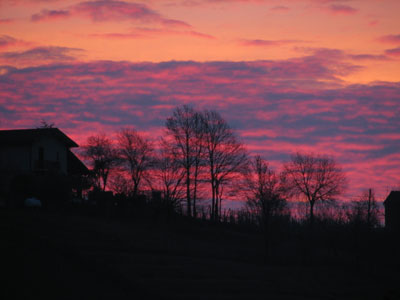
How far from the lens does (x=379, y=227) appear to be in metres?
49.8

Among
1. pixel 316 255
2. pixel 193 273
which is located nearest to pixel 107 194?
pixel 316 255

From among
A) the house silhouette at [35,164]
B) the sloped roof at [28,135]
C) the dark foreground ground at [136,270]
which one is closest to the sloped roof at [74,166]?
the house silhouette at [35,164]

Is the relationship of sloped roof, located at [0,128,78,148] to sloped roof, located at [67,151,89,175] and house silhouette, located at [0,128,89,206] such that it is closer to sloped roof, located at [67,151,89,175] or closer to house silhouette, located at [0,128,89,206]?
house silhouette, located at [0,128,89,206]

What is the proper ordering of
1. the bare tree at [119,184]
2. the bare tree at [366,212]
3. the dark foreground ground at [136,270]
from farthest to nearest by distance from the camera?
the bare tree at [119,184] < the bare tree at [366,212] < the dark foreground ground at [136,270]

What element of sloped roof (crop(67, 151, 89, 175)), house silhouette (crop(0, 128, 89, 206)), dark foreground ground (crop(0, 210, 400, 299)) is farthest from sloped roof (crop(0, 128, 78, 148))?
dark foreground ground (crop(0, 210, 400, 299))

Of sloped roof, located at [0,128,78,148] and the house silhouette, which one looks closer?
the house silhouette

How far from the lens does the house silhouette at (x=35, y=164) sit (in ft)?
164

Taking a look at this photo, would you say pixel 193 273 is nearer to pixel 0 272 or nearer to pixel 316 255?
pixel 0 272

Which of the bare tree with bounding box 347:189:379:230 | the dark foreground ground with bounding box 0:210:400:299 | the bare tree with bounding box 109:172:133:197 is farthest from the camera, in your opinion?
the bare tree with bounding box 109:172:133:197

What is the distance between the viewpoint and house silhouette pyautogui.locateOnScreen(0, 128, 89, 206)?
4988 centimetres

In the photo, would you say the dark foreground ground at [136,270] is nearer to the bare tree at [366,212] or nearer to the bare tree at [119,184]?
the bare tree at [366,212]

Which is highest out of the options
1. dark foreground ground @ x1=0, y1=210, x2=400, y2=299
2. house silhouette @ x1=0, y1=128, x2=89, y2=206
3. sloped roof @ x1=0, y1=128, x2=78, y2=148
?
sloped roof @ x1=0, y1=128, x2=78, y2=148

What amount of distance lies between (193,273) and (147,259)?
3.40 metres

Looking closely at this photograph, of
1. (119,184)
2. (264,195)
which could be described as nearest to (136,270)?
(264,195)
